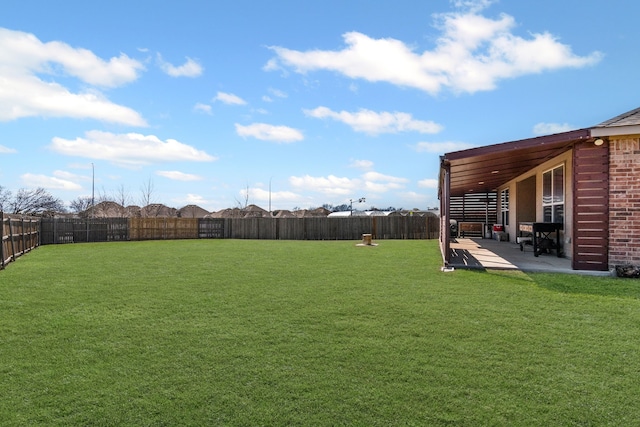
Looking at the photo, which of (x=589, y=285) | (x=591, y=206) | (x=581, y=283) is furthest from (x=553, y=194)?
(x=589, y=285)

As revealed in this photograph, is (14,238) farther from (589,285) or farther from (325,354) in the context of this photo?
(589,285)

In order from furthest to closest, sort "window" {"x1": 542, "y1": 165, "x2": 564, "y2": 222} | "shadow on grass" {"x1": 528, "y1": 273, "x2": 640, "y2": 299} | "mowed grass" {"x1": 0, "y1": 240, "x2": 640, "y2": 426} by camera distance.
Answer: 1. "window" {"x1": 542, "y1": 165, "x2": 564, "y2": 222}
2. "shadow on grass" {"x1": 528, "y1": 273, "x2": 640, "y2": 299}
3. "mowed grass" {"x1": 0, "y1": 240, "x2": 640, "y2": 426}

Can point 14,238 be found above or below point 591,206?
below

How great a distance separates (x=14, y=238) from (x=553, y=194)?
1586cm

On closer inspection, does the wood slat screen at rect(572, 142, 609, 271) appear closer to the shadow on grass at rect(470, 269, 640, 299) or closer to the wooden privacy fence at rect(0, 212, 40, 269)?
the shadow on grass at rect(470, 269, 640, 299)

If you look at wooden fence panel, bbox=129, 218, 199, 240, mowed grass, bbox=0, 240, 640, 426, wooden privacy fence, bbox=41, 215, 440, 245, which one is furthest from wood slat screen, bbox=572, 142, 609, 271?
wooden fence panel, bbox=129, 218, 199, 240

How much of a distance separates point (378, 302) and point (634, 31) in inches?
348

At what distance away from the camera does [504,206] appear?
18.7 meters

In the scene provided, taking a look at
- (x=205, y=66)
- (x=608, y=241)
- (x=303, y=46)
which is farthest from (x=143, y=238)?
(x=608, y=241)

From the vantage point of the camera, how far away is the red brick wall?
7.24 m

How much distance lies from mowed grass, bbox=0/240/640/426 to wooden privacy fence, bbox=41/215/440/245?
53.8ft

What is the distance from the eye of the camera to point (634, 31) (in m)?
8.66

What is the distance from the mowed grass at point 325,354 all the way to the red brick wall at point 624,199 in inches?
56.8

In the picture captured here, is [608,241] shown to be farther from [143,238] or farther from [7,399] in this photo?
[143,238]
